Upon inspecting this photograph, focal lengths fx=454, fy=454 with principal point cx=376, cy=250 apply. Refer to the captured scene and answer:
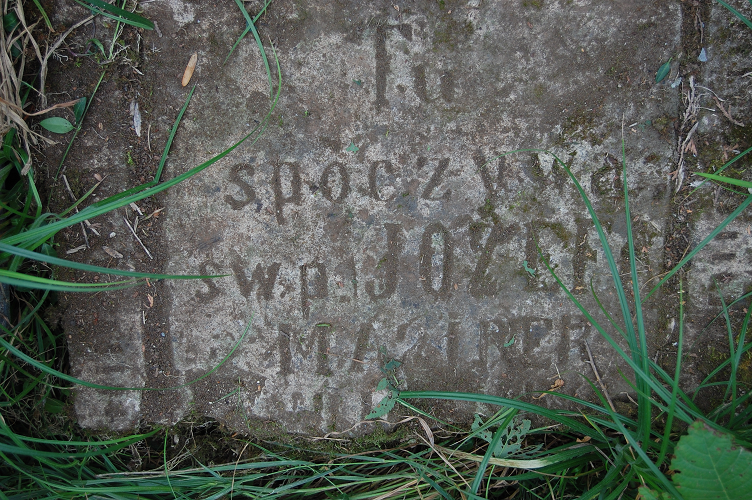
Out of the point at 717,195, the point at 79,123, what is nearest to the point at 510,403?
the point at 717,195

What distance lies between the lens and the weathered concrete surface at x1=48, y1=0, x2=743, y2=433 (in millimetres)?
1785

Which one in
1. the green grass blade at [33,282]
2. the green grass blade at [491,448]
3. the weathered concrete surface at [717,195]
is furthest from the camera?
the weathered concrete surface at [717,195]

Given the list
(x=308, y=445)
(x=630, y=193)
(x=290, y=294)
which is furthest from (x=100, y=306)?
(x=630, y=193)

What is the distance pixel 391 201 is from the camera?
5.98 ft

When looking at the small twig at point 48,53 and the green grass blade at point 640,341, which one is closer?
the green grass blade at point 640,341

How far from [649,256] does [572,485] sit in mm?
983

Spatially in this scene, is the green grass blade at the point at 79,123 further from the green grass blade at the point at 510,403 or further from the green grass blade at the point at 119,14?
the green grass blade at the point at 510,403

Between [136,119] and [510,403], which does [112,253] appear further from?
[510,403]

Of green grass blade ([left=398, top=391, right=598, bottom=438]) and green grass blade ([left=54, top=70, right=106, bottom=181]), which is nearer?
green grass blade ([left=398, top=391, right=598, bottom=438])

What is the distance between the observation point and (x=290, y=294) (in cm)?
183

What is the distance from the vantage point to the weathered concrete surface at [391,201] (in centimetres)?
179

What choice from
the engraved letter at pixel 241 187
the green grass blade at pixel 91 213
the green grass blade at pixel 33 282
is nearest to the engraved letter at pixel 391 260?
the engraved letter at pixel 241 187

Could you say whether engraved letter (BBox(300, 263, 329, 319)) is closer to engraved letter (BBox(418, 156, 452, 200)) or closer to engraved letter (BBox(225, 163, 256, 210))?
engraved letter (BBox(225, 163, 256, 210))

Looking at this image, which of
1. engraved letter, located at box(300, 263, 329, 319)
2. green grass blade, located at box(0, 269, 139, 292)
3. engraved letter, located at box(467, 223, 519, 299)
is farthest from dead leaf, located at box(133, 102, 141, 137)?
engraved letter, located at box(467, 223, 519, 299)
